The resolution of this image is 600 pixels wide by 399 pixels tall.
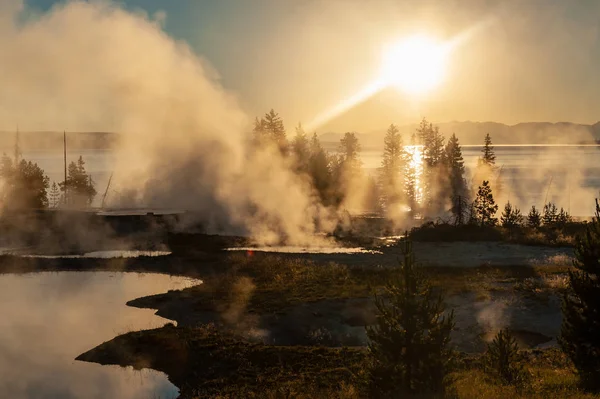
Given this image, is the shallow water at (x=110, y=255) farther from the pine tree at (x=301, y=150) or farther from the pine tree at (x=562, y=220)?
the pine tree at (x=562, y=220)

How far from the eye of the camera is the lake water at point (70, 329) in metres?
22.3

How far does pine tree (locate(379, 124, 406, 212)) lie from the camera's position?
108m

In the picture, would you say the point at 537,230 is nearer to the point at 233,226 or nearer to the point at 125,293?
the point at 233,226

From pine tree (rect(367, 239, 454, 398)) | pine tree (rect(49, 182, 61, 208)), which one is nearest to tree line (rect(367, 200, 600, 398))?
pine tree (rect(367, 239, 454, 398))

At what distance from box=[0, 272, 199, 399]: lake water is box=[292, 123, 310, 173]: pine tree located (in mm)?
56806

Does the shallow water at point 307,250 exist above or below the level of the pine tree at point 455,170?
below

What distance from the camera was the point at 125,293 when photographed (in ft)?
126

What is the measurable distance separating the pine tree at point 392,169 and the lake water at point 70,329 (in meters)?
71.0

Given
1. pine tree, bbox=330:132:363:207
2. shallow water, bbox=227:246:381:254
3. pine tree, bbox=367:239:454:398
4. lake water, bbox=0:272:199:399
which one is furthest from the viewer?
pine tree, bbox=330:132:363:207

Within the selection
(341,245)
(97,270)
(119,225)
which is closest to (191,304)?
(97,270)

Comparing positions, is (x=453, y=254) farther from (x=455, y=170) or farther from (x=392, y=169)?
(x=392, y=169)

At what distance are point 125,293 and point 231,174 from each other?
3581 cm

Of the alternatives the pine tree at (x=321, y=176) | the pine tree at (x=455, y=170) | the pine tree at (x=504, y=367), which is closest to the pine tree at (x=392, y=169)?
the pine tree at (x=455, y=170)

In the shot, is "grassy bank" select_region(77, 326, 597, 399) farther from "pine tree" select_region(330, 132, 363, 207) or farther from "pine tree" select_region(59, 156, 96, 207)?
"pine tree" select_region(330, 132, 363, 207)
